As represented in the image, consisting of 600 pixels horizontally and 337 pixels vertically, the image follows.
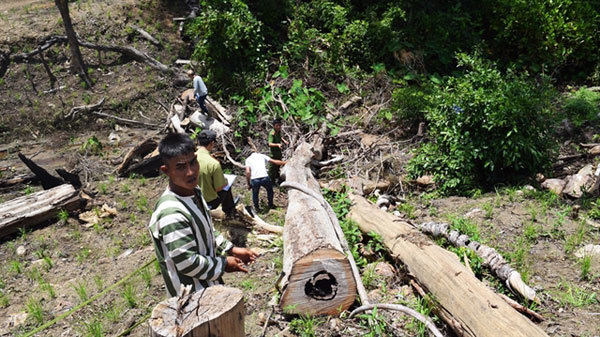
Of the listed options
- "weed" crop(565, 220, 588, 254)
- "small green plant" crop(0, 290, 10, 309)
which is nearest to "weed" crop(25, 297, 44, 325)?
"small green plant" crop(0, 290, 10, 309)

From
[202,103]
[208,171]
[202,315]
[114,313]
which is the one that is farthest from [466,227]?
[202,103]

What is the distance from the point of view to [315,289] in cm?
378

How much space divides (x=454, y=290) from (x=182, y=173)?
2.35 metres

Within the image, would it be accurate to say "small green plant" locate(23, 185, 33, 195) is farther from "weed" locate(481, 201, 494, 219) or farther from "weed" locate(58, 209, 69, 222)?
"weed" locate(481, 201, 494, 219)

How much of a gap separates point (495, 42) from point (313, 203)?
8117mm

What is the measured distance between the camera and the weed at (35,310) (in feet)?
15.3

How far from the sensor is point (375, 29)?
1075 centimetres

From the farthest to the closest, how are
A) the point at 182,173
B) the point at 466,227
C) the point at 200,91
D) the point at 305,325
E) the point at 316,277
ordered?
the point at 200,91 < the point at 466,227 < the point at 316,277 < the point at 305,325 < the point at 182,173

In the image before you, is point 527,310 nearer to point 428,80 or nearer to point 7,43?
point 428,80

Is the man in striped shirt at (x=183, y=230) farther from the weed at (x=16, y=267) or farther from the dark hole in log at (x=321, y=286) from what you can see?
the weed at (x=16, y=267)

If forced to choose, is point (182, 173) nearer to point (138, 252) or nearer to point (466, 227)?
point (466, 227)

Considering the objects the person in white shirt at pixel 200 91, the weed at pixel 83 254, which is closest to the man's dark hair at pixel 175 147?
the weed at pixel 83 254

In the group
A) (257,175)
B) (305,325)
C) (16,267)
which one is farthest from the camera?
(257,175)

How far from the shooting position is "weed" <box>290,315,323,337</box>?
11.7ft
